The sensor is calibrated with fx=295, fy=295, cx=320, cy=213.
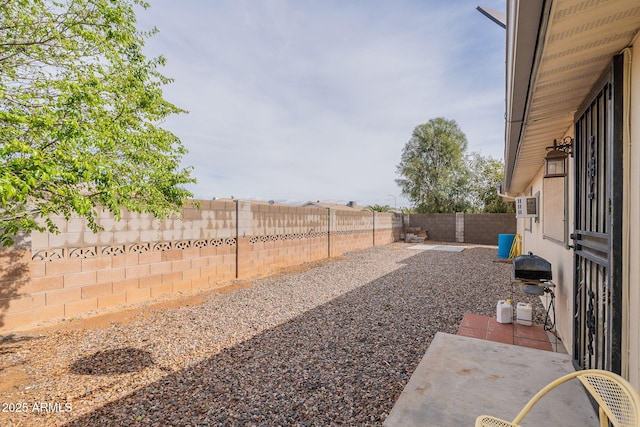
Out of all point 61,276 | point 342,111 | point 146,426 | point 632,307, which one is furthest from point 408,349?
point 342,111

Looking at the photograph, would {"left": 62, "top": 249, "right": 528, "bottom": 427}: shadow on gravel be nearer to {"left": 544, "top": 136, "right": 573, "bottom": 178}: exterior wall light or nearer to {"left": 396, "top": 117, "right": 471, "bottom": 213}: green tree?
{"left": 544, "top": 136, "right": 573, "bottom": 178}: exterior wall light

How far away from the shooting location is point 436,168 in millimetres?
25391

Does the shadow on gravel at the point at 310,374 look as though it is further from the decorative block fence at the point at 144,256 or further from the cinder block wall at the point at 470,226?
the cinder block wall at the point at 470,226

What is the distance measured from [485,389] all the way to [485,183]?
77.5 ft

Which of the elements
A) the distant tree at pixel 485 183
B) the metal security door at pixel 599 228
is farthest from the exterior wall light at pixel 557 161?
the distant tree at pixel 485 183

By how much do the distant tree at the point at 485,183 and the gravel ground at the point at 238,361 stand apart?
16.7m

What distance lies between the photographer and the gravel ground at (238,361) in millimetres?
2422

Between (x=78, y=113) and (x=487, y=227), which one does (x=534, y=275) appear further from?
(x=487, y=227)

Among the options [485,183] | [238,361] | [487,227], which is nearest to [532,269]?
[238,361]

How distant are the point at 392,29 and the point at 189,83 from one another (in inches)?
225

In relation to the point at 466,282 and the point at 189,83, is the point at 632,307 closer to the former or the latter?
the point at 466,282

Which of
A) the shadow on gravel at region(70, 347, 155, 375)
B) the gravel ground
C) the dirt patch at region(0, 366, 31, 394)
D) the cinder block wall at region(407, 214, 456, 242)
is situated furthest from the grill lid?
the cinder block wall at region(407, 214, 456, 242)

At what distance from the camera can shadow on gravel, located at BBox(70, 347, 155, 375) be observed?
3090 mm

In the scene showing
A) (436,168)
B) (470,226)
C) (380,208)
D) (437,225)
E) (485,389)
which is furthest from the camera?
(380,208)
